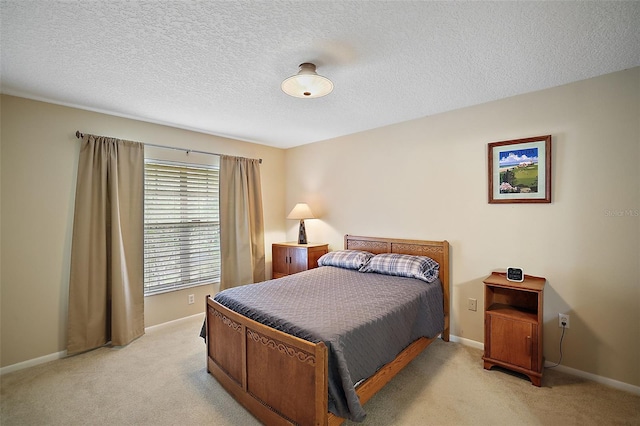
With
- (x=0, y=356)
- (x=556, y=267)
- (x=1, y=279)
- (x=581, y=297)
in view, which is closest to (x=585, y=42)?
(x=556, y=267)

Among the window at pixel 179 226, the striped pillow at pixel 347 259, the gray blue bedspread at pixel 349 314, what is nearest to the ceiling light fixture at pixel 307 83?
the gray blue bedspread at pixel 349 314

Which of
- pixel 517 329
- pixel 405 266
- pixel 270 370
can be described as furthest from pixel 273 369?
pixel 517 329

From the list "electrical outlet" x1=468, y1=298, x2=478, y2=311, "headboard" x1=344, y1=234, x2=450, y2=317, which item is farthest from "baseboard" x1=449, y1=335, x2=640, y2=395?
"headboard" x1=344, y1=234, x2=450, y2=317

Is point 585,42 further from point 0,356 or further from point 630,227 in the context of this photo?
point 0,356

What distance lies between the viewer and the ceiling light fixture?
6.56ft

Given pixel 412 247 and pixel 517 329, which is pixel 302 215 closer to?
pixel 412 247

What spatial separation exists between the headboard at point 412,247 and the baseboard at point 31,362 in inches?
130

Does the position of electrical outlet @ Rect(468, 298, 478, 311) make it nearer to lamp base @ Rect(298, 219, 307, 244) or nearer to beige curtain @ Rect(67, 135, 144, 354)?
lamp base @ Rect(298, 219, 307, 244)

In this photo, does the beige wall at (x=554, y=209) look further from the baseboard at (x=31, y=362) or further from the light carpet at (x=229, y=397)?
the baseboard at (x=31, y=362)

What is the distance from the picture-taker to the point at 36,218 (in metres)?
2.70

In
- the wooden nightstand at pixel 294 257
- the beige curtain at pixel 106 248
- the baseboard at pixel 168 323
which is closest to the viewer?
the beige curtain at pixel 106 248

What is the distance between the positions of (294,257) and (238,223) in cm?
95

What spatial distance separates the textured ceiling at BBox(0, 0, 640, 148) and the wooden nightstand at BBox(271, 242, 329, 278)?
1.96 meters

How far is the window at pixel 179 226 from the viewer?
3.46 m
